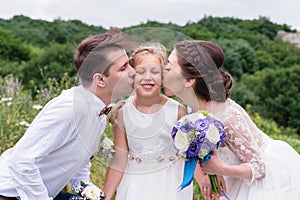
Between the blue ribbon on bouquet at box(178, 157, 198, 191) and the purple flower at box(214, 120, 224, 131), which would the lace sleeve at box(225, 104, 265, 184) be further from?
the blue ribbon on bouquet at box(178, 157, 198, 191)

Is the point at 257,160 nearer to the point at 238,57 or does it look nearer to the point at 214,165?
the point at 214,165

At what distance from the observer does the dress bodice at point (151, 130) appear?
9.87 ft

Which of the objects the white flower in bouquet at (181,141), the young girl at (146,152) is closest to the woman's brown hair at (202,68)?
the young girl at (146,152)

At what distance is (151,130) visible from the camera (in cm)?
304

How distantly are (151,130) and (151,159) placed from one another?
189 mm

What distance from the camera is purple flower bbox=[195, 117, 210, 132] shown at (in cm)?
255

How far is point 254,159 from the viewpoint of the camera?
2.90 meters

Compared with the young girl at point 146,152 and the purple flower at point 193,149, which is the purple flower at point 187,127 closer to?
the purple flower at point 193,149

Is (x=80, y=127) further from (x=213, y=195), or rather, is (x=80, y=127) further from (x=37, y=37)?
(x=37, y=37)

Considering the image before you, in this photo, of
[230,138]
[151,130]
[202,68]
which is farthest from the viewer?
[151,130]

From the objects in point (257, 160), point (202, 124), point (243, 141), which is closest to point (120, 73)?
point (202, 124)

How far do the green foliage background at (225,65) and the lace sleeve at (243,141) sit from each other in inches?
83.8

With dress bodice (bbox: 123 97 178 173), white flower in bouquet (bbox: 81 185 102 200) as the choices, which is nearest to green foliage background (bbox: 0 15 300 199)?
dress bodice (bbox: 123 97 178 173)

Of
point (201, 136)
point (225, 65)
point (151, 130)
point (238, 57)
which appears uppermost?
point (201, 136)
